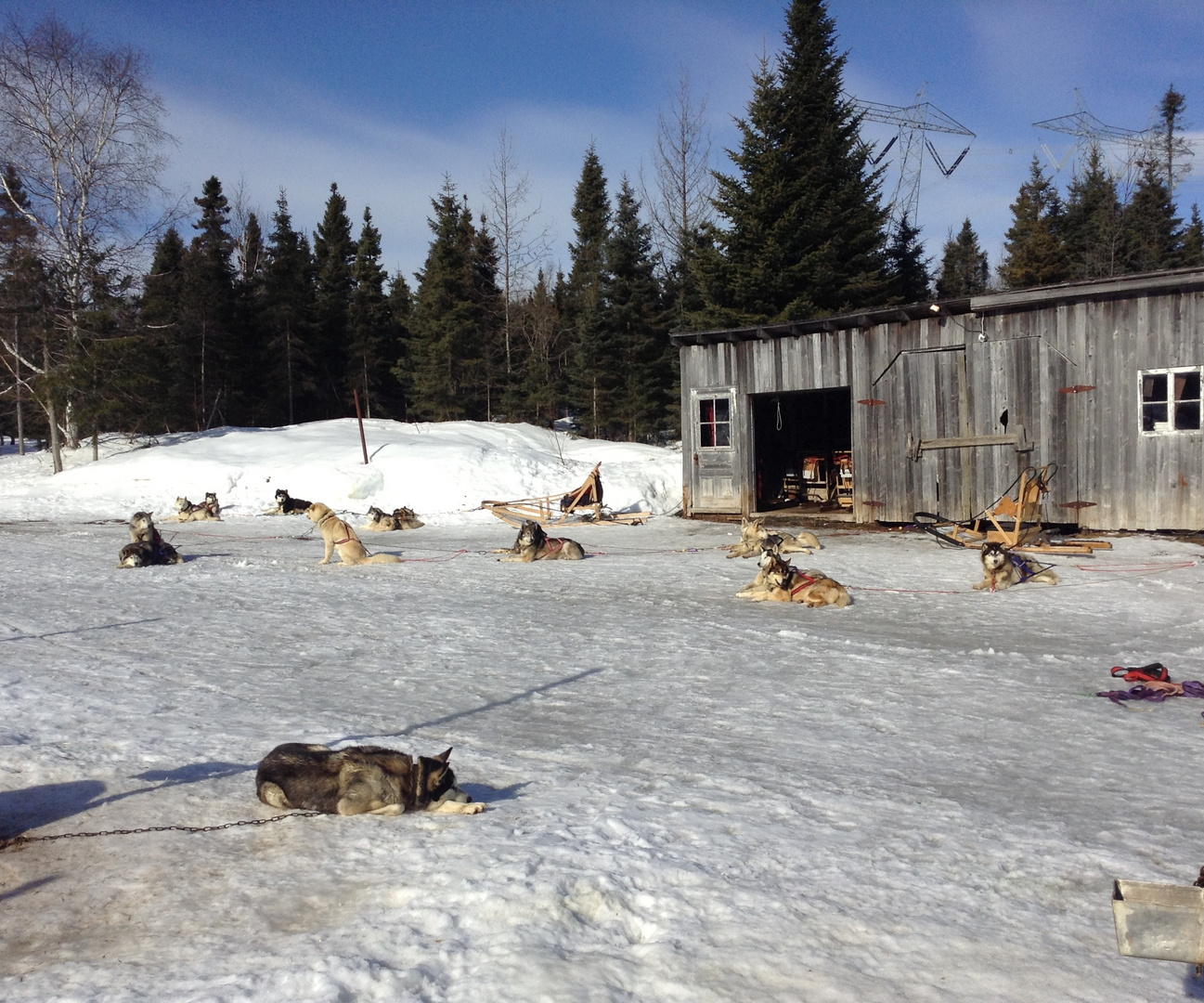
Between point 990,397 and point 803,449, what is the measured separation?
8194 mm

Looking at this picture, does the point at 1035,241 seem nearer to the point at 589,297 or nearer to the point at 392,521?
the point at 589,297

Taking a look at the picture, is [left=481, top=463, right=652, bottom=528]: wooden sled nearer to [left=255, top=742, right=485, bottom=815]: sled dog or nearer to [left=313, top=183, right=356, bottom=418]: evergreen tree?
[left=255, top=742, right=485, bottom=815]: sled dog

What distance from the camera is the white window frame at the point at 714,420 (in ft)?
62.8

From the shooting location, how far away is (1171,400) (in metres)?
14.0

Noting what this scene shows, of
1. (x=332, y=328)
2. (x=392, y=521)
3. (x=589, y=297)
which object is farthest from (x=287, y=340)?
(x=392, y=521)

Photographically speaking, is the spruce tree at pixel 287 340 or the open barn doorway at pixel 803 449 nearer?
the open barn doorway at pixel 803 449

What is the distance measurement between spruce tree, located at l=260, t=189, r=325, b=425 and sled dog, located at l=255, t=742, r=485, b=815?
40739 millimetres

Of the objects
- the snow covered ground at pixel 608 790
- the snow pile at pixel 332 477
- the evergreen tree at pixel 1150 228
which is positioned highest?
the evergreen tree at pixel 1150 228

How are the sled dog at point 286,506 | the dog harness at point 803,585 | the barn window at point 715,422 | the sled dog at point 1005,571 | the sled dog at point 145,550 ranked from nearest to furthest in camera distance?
the dog harness at point 803,585 → the sled dog at point 1005,571 → the sled dog at point 145,550 → the barn window at point 715,422 → the sled dog at point 286,506

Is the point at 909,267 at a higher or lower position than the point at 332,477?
higher

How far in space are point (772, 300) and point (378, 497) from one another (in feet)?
47.3

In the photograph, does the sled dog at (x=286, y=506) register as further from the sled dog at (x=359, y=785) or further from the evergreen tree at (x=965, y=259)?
the evergreen tree at (x=965, y=259)

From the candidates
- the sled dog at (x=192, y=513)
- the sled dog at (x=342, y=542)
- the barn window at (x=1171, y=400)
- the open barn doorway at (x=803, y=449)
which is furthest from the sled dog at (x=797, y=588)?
the sled dog at (x=192, y=513)

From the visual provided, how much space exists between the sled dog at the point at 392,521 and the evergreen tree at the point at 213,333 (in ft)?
79.3
